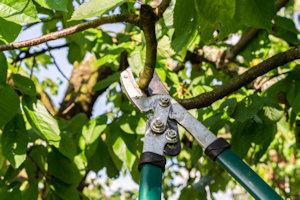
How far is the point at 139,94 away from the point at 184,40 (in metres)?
0.22

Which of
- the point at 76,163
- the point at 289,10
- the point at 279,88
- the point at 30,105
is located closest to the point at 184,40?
the point at 30,105

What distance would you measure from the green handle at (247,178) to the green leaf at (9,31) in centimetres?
55

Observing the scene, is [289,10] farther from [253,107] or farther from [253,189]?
[253,189]

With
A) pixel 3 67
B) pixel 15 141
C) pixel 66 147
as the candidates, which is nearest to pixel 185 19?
pixel 3 67

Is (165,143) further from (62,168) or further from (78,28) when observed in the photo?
(62,168)

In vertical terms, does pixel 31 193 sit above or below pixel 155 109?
below

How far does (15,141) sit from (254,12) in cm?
98

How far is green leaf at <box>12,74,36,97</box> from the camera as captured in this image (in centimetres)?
182

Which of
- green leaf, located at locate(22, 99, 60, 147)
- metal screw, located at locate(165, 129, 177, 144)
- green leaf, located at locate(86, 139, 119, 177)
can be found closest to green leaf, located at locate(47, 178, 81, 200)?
green leaf, located at locate(86, 139, 119, 177)

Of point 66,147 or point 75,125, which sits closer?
point 66,147

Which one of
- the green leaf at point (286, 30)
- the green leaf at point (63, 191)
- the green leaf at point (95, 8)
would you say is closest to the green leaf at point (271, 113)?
the green leaf at point (286, 30)

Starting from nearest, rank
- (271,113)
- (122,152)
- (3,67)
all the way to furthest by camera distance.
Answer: (3,67), (271,113), (122,152)

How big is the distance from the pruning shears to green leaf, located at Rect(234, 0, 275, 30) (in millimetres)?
289

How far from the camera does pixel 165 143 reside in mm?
1323
